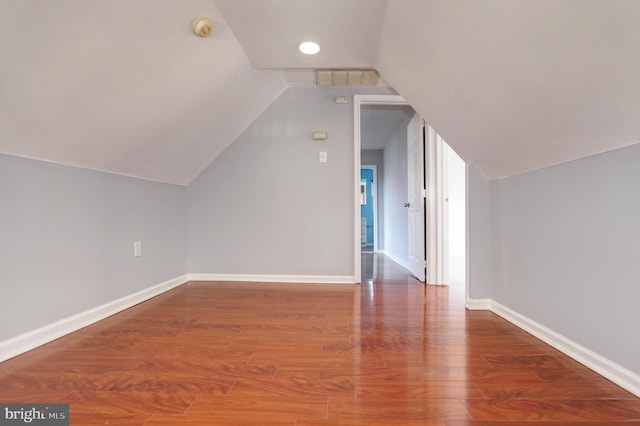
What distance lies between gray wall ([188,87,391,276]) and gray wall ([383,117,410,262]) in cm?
147

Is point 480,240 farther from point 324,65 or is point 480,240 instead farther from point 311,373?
point 324,65

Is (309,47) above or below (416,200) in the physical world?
above

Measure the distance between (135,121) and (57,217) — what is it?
699 millimetres

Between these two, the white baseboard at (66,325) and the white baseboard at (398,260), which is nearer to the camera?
the white baseboard at (66,325)

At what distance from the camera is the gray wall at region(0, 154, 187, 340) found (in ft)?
4.85

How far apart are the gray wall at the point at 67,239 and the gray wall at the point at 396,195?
3.09m

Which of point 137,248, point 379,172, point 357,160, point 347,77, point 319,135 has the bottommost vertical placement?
point 137,248

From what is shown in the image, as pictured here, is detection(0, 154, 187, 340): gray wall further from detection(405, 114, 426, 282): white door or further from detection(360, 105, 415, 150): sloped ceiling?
detection(360, 105, 415, 150): sloped ceiling

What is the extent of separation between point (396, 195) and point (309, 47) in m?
3.17

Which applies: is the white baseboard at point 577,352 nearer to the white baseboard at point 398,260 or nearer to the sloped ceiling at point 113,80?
the white baseboard at point 398,260

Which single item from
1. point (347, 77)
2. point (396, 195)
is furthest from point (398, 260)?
point (347, 77)

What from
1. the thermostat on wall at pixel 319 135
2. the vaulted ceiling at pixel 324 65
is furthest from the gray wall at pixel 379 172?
the vaulted ceiling at pixel 324 65

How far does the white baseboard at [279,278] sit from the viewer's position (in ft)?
9.93

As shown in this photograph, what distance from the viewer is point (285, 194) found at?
307cm
